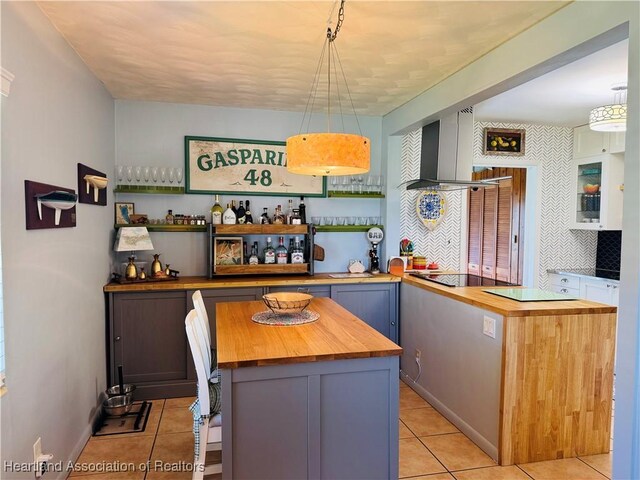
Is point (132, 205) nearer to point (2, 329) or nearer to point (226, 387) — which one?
point (2, 329)

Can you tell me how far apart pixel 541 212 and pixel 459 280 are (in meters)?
1.75

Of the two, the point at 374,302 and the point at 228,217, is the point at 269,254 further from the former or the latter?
the point at 374,302

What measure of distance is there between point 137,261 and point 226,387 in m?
2.44

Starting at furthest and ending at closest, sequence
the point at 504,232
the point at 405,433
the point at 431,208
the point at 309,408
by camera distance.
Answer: the point at 504,232 → the point at 431,208 → the point at 405,433 → the point at 309,408

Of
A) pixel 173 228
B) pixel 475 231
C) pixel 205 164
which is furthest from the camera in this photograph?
pixel 475 231

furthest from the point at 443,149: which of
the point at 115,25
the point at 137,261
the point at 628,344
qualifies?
the point at 137,261

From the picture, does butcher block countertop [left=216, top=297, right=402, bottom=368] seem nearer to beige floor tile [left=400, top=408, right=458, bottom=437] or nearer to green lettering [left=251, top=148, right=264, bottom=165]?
beige floor tile [left=400, top=408, right=458, bottom=437]

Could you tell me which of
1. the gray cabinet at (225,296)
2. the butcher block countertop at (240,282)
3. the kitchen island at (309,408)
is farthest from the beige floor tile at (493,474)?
the gray cabinet at (225,296)

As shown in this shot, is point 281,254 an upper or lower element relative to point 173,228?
lower

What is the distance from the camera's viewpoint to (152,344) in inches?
142

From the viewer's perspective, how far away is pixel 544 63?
233 cm

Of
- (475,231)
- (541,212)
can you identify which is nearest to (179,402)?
(541,212)

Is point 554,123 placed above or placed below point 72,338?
above

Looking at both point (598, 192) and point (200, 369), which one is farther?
point (598, 192)
